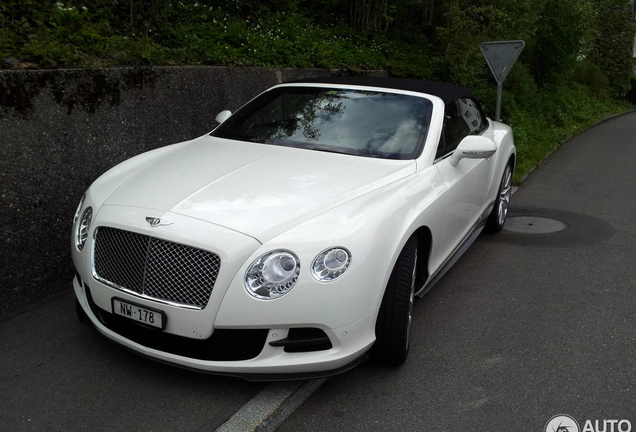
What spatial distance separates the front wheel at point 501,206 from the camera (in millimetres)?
6008

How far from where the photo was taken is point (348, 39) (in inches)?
463

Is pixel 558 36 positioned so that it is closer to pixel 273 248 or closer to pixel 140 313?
pixel 273 248

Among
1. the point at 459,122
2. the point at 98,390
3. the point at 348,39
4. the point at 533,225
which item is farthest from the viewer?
the point at 348,39

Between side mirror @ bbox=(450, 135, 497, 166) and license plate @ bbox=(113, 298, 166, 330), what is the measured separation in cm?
235

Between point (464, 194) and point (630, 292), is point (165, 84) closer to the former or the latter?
point (464, 194)

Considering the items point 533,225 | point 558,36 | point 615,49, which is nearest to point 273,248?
point 533,225

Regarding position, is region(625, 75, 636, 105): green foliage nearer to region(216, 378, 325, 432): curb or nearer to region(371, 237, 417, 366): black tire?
region(371, 237, 417, 366): black tire

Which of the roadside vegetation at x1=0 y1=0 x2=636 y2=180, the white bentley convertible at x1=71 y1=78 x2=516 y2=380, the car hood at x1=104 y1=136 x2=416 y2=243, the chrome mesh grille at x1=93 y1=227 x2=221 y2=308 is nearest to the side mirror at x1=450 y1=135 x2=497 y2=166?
the white bentley convertible at x1=71 y1=78 x2=516 y2=380

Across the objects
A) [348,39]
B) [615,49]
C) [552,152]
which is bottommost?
[552,152]

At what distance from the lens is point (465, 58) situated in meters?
12.5

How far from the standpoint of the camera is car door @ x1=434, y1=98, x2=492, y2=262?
13.7 ft

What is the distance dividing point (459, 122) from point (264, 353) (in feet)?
9.20

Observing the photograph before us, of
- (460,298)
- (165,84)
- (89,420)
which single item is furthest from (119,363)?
(165,84)

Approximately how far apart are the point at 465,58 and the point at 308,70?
18.2 ft
